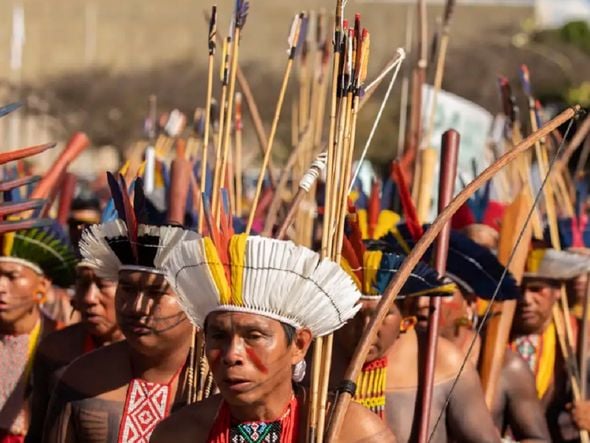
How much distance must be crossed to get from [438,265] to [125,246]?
3.52 ft

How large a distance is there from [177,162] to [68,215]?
3074 millimetres

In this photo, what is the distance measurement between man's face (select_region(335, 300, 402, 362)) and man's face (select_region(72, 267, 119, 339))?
1.31 meters

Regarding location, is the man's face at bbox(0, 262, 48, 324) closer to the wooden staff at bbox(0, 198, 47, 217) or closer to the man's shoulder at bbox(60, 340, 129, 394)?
the man's shoulder at bbox(60, 340, 129, 394)

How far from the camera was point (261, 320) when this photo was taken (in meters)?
4.55

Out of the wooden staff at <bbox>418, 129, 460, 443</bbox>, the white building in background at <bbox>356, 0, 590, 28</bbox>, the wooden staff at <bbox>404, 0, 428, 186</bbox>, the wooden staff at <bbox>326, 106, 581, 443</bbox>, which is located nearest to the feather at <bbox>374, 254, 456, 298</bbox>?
the wooden staff at <bbox>418, 129, 460, 443</bbox>

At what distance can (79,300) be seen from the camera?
7078 mm

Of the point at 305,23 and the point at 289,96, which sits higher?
the point at 305,23

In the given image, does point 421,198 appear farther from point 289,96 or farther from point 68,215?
point 289,96

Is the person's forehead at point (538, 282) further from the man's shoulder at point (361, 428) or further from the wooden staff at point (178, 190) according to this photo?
the man's shoulder at point (361, 428)

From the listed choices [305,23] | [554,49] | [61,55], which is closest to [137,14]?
[61,55]

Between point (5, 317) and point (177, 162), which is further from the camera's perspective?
point (5, 317)

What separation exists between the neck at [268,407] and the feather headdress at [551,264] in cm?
317

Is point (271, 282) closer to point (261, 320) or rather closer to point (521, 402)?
point (261, 320)

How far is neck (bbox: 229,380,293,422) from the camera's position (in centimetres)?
461
